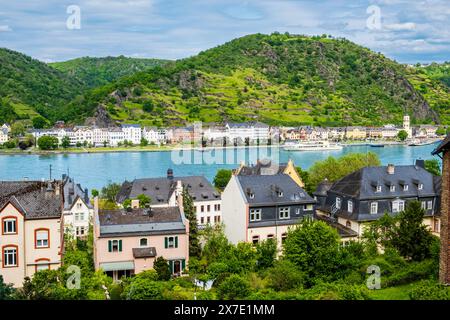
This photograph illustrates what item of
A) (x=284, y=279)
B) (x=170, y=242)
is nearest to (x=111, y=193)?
(x=170, y=242)

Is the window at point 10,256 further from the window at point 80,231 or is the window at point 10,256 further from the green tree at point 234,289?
the window at point 80,231

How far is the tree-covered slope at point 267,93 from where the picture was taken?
146500mm

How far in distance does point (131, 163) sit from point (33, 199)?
73.3 metres

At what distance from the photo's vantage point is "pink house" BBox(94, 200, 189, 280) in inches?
866

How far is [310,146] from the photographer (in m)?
124

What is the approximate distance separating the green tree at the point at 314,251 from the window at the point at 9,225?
982 cm

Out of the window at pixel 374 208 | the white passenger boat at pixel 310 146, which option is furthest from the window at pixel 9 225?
the white passenger boat at pixel 310 146

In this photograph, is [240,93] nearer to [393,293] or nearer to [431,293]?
[393,293]

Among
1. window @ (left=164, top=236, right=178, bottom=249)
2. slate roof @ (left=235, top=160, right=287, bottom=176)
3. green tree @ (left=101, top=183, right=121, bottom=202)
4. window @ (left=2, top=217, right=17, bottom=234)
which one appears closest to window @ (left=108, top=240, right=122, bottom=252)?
window @ (left=164, top=236, right=178, bottom=249)

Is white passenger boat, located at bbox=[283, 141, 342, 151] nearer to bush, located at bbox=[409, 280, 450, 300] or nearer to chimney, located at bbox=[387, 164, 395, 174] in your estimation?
chimney, located at bbox=[387, 164, 395, 174]

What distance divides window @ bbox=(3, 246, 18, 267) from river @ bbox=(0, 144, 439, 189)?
4412 cm
